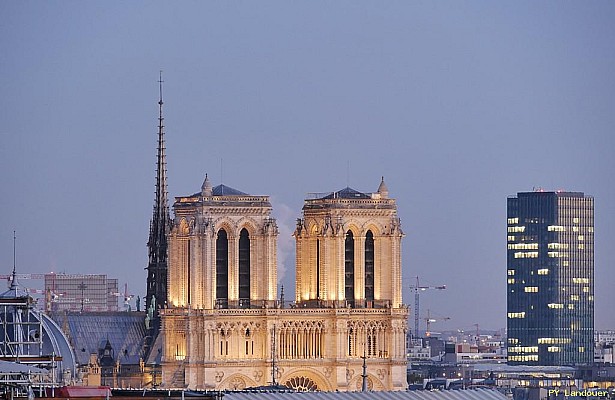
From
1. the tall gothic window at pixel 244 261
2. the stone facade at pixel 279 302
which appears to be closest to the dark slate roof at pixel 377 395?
the stone facade at pixel 279 302

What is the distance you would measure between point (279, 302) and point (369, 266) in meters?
6.57

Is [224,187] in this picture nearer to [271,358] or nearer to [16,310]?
[271,358]

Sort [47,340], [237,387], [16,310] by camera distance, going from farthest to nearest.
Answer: [237,387]
[47,340]
[16,310]

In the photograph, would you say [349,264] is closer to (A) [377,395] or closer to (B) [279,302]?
(B) [279,302]

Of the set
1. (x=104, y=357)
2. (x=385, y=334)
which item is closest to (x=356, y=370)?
(x=385, y=334)

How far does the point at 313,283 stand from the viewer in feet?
635

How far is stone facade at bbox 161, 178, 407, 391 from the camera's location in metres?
189

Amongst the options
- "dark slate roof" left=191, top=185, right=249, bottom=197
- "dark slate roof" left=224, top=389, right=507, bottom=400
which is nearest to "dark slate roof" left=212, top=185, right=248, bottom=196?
"dark slate roof" left=191, top=185, right=249, bottom=197

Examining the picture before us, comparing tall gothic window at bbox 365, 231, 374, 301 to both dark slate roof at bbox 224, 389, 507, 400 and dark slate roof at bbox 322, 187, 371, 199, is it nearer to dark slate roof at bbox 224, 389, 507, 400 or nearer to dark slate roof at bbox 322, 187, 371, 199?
dark slate roof at bbox 322, 187, 371, 199

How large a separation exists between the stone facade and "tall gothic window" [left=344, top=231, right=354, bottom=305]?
6 cm

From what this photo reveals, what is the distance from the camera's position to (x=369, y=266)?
195375 millimetres

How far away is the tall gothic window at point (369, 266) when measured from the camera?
7672 inches

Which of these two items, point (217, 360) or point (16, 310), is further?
point (217, 360)

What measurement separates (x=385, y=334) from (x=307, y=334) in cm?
560
